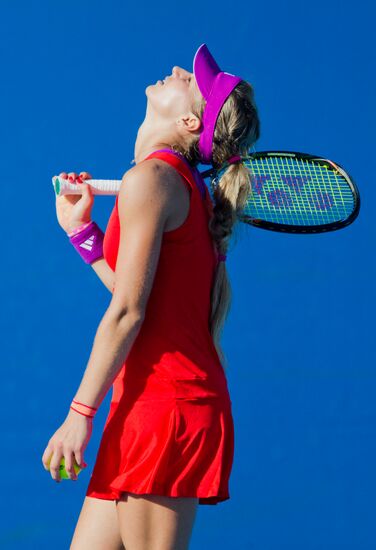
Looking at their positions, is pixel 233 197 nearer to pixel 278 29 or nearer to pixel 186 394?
pixel 186 394

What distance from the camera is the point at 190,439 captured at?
1510mm

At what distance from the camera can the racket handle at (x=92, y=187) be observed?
1832mm

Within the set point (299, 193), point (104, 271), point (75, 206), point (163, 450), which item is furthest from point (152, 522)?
point (299, 193)

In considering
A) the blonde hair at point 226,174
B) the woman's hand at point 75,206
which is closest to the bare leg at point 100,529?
the blonde hair at point 226,174

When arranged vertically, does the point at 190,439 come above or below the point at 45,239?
below

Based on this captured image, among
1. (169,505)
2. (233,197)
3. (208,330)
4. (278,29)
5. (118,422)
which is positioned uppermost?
(278,29)

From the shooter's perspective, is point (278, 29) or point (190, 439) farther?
point (278, 29)

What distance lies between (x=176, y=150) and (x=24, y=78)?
5.28 feet

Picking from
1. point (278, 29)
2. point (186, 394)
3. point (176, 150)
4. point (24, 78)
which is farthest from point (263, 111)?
point (186, 394)

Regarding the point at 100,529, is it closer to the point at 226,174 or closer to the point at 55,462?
the point at 55,462

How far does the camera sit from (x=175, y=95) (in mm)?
1710

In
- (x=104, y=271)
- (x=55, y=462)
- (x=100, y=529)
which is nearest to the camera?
(x=55, y=462)

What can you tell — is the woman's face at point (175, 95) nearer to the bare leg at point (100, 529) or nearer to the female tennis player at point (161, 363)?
the female tennis player at point (161, 363)

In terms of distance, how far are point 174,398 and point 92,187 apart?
504 millimetres
